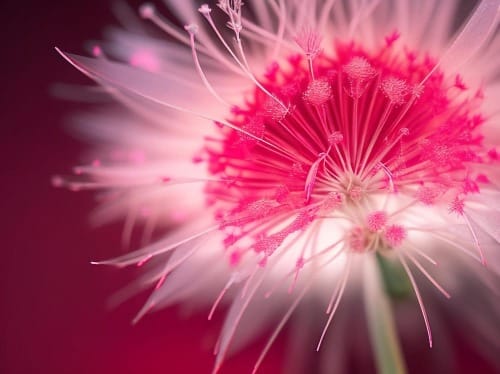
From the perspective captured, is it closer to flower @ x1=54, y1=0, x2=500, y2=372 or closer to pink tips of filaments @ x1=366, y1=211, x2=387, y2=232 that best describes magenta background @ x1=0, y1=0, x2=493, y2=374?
flower @ x1=54, y1=0, x2=500, y2=372

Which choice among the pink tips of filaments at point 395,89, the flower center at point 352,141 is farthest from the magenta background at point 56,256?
the pink tips of filaments at point 395,89

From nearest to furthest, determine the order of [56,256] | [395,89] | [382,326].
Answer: [395,89], [382,326], [56,256]

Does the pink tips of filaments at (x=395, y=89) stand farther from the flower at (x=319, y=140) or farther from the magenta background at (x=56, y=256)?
the magenta background at (x=56, y=256)

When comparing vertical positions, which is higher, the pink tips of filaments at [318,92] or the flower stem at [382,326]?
the pink tips of filaments at [318,92]

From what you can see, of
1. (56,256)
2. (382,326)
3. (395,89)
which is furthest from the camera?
(56,256)

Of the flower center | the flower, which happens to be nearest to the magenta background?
the flower

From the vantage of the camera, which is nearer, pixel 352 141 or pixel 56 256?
pixel 352 141

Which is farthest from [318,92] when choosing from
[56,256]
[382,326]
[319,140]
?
[56,256]

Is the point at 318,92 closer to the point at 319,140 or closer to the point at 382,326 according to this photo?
the point at 319,140

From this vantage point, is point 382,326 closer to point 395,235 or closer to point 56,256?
point 395,235
